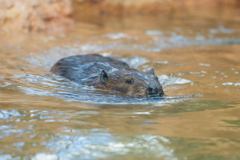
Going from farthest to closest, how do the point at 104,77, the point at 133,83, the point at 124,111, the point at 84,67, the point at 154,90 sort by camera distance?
1. the point at 84,67
2. the point at 104,77
3. the point at 133,83
4. the point at 154,90
5. the point at 124,111

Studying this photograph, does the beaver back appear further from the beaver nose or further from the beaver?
the beaver nose

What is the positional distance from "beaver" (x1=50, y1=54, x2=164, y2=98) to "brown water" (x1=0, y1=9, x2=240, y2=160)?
0.16m

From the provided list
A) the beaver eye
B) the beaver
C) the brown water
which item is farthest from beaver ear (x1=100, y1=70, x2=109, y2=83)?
the beaver eye

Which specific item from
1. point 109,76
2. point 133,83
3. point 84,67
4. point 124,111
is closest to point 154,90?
point 133,83

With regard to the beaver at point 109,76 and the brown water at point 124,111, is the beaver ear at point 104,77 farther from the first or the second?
the brown water at point 124,111

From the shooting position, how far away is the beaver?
12.7ft

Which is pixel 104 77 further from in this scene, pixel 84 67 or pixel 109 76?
pixel 84 67

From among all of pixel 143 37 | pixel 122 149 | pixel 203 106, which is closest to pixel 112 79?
pixel 203 106

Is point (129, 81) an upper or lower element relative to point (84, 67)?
lower

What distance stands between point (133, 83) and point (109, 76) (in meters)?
0.51

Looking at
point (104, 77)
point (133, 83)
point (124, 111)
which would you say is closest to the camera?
point (124, 111)

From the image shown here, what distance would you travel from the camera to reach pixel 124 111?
310 centimetres

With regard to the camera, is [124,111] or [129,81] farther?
[129,81]

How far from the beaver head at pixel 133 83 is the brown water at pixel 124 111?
0.15 meters
